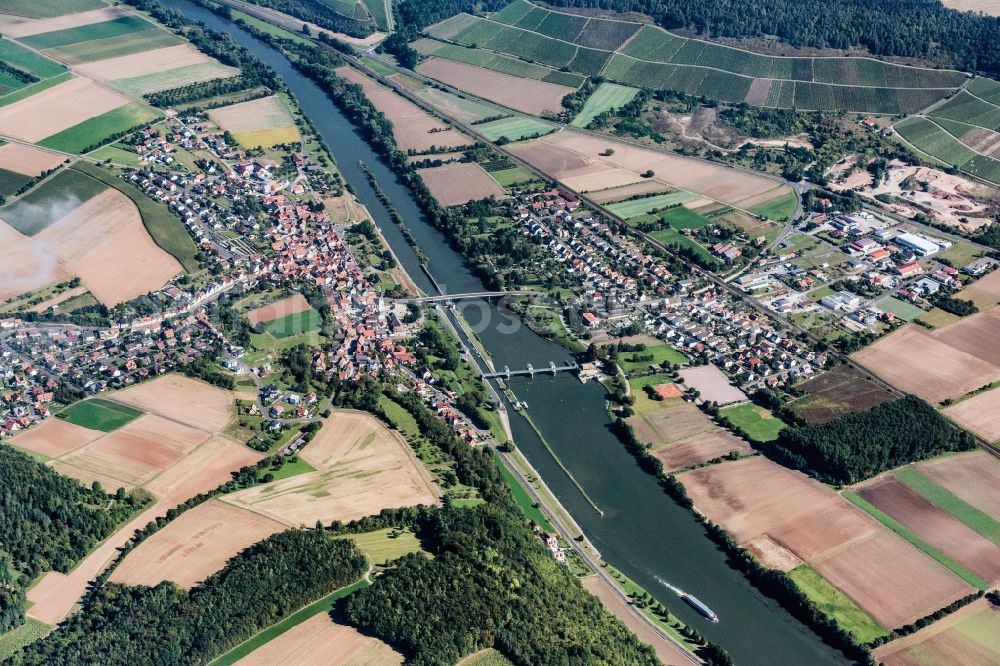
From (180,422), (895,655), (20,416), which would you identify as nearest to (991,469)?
(895,655)

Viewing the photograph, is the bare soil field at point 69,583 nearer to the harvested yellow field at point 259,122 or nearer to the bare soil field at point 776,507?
the bare soil field at point 776,507

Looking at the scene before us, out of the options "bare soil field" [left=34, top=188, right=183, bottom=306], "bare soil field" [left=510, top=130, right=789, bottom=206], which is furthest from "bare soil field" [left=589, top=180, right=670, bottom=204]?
"bare soil field" [left=34, top=188, right=183, bottom=306]

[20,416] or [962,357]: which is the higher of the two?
[962,357]

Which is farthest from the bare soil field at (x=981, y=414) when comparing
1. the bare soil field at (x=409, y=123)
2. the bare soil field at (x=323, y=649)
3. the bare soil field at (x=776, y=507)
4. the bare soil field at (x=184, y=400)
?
the bare soil field at (x=409, y=123)

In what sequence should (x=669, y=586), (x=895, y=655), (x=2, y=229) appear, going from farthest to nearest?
Result: 1. (x=2, y=229)
2. (x=669, y=586)
3. (x=895, y=655)

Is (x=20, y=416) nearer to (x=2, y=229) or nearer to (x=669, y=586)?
(x=2, y=229)

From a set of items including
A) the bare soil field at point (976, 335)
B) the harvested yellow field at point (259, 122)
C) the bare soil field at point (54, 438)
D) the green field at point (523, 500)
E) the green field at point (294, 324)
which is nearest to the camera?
the green field at point (523, 500)
